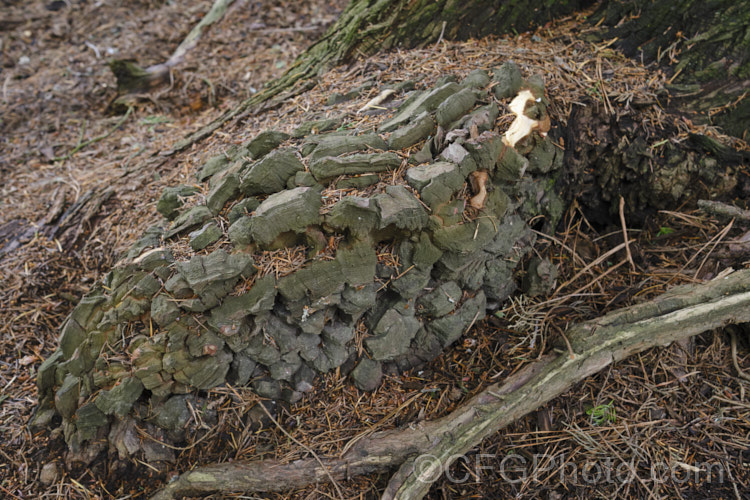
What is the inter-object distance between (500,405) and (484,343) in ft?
1.25

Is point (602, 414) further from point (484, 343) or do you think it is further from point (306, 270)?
point (306, 270)

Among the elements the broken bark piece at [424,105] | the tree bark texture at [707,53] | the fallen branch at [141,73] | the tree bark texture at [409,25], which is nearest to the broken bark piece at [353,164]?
the broken bark piece at [424,105]

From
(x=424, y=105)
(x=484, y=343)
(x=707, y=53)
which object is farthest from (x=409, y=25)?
(x=484, y=343)

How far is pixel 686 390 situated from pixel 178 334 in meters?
2.55

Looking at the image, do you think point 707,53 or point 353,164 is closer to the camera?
point 353,164

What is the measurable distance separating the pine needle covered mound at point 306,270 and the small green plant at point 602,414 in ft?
2.53

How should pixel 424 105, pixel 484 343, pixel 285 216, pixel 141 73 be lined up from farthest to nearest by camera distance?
1. pixel 141 73
2. pixel 484 343
3. pixel 424 105
4. pixel 285 216

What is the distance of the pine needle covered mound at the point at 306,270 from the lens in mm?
2080

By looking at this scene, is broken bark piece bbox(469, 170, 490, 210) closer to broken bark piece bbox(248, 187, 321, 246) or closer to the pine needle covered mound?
the pine needle covered mound

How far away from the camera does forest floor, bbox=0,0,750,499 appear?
2250 millimetres

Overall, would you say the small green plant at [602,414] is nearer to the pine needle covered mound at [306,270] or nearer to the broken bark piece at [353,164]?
the pine needle covered mound at [306,270]

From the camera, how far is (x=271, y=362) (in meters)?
2.25

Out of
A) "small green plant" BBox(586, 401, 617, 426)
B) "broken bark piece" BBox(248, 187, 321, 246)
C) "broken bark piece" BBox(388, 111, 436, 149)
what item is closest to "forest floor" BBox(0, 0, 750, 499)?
"small green plant" BBox(586, 401, 617, 426)

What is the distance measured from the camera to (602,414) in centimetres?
239
